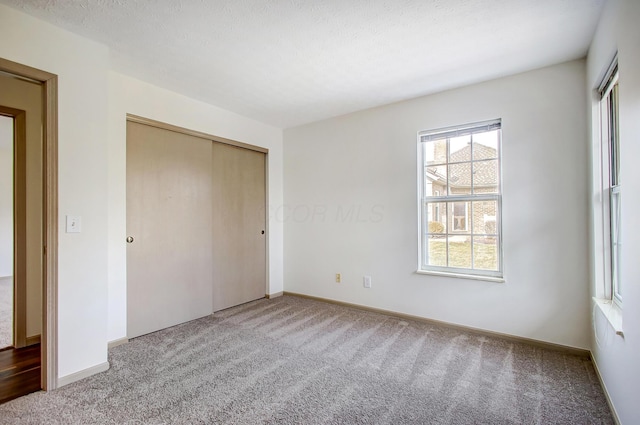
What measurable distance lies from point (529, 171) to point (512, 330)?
1455mm

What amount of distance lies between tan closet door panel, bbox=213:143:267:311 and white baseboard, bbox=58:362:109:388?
4.71 ft

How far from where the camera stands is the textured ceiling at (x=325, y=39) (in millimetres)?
1891

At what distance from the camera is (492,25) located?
81.3 inches

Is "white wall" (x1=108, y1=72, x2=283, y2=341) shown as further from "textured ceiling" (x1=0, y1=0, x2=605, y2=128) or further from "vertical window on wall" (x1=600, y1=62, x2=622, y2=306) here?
"vertical window on wall" (x1=600, y1=62, x2=622, y2=306)

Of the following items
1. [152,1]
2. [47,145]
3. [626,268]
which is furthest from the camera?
[47,145]

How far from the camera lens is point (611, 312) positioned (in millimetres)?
1955

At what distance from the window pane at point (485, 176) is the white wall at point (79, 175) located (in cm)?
329

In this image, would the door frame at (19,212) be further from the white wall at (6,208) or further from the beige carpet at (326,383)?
the white wall at (6,208)

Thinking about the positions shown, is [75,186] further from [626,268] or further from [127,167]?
[626,268]

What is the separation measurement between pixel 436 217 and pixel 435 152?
71 cm

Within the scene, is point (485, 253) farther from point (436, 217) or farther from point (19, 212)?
point (19, 212)

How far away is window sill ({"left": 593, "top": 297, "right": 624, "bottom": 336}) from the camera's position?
171 centimetres

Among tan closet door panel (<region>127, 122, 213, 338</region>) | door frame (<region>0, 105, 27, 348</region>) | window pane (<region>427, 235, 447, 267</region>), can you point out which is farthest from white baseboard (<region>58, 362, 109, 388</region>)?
window pane (<region>427, 235, 447, 267</region>)

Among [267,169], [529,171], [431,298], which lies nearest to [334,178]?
[267,169]
